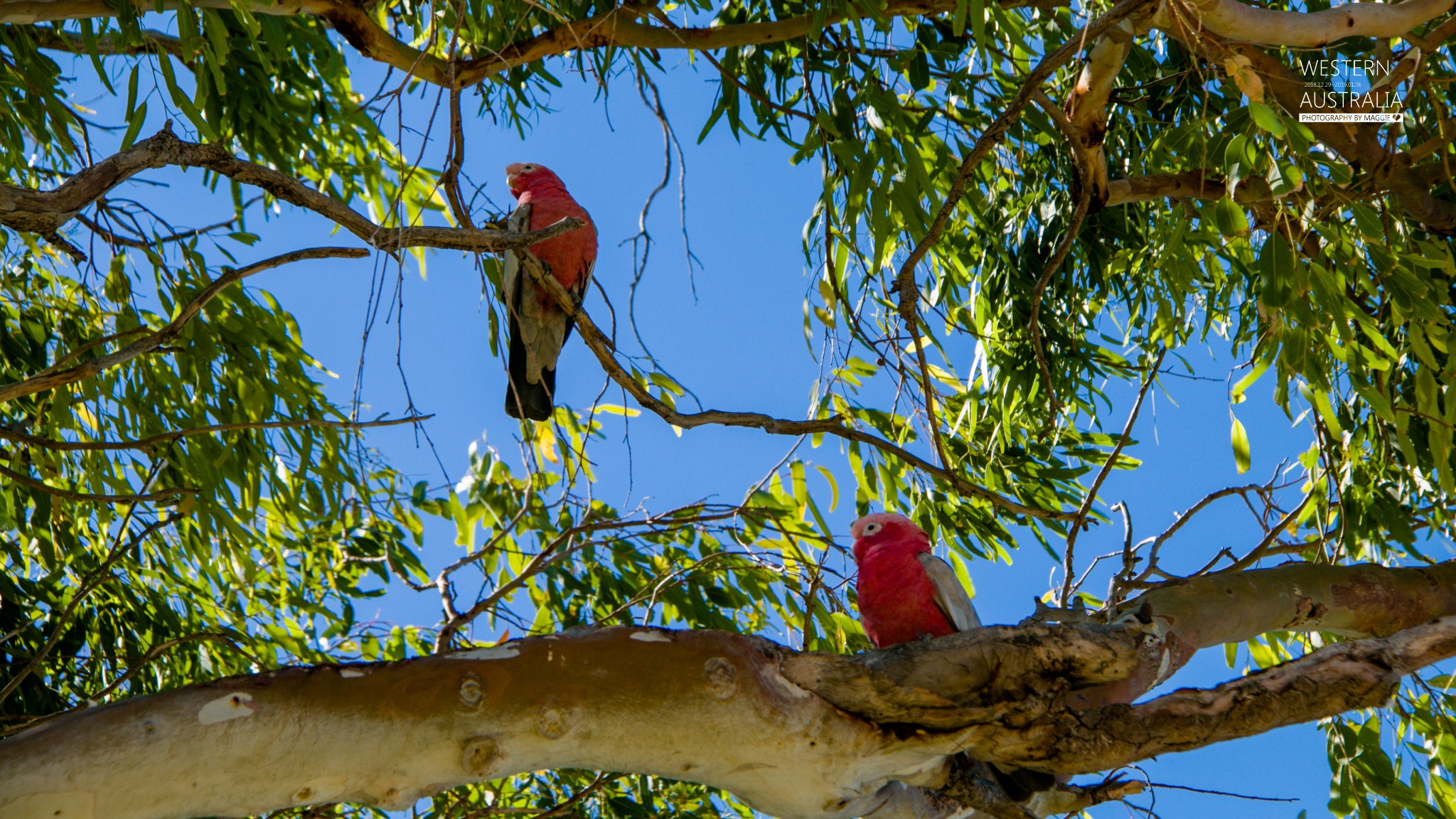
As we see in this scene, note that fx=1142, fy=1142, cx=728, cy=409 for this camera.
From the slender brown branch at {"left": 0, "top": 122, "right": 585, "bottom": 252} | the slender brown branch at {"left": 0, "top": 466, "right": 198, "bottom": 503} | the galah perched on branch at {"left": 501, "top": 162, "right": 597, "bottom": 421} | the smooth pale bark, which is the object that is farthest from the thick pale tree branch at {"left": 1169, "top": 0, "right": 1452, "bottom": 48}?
the slender brown branch at {"left": 0, "top": 466, "right": 198, "bottom": 503}

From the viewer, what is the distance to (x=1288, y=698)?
5.14 feet

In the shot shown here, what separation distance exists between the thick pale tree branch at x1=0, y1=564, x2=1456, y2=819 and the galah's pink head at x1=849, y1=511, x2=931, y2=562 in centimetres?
68

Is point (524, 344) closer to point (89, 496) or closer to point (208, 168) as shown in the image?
point (89, 496)

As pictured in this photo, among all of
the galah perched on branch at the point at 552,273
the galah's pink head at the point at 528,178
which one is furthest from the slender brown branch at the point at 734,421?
the galah's pink head at the point at 528,178

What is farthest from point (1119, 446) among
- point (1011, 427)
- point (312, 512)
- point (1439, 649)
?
point (312, 512)

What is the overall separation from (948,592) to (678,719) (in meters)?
0.94

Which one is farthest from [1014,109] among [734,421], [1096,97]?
[734,421]

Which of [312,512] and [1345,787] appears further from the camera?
[312,512]

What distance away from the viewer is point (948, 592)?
2.29m

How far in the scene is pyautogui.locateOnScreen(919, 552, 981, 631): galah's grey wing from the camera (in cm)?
229

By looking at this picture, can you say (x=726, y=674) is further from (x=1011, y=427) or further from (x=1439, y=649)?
(x=1011, y=427)

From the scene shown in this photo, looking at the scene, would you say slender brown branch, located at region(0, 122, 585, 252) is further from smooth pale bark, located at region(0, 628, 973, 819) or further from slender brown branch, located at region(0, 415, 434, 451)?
smooth pale bark, located at region(0, 628, 973, 819)

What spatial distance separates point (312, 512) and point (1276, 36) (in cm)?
233

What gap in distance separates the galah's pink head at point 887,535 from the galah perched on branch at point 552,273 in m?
0.86
